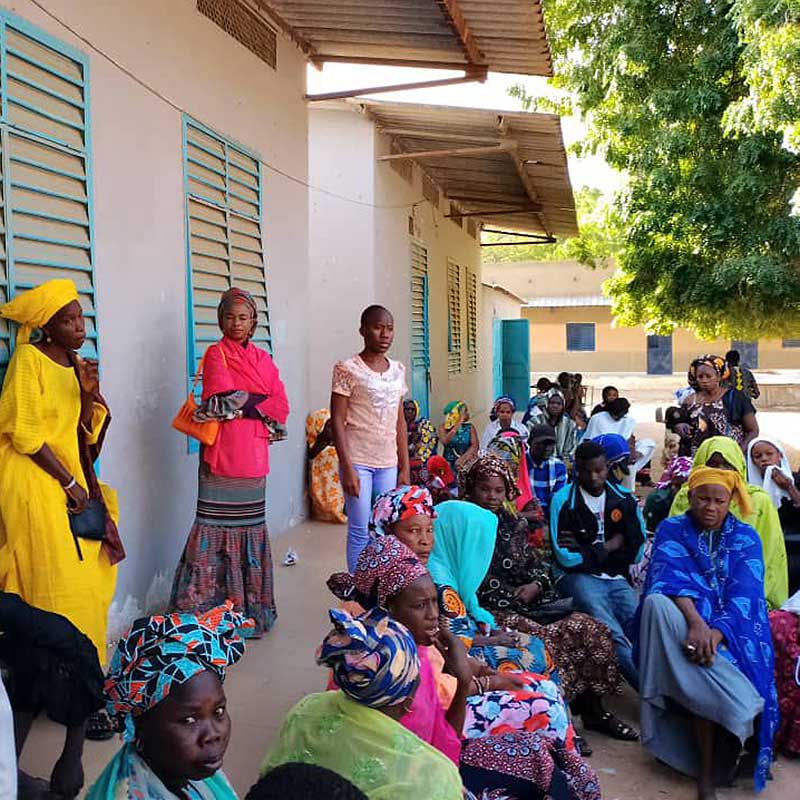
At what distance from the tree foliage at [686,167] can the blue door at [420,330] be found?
3.42 metres

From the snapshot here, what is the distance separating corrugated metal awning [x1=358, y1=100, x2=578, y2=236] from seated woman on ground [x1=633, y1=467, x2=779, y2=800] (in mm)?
5398

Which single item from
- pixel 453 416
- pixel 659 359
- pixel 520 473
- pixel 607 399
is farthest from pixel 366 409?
pixel 659 359

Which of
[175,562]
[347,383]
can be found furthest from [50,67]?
[175,562]

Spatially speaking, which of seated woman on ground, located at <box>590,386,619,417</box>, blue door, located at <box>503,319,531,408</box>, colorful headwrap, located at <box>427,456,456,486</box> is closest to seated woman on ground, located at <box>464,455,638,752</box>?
colorful headwrap, located at <box>427,456,456,486</box>

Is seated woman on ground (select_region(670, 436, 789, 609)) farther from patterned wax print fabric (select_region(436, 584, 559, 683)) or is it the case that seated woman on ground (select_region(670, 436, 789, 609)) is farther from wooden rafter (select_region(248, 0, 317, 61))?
wooden rafter (select_region(248, 0, 317, 61))

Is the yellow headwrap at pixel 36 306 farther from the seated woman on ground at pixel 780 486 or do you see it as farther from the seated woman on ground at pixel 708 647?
the seated woman on ground at pixel 780 486

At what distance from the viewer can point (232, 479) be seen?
491cm

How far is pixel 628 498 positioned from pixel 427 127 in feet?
19.6

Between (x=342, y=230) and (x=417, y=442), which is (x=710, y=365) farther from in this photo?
(x=342, y=230)

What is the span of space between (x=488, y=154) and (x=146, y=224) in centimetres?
634

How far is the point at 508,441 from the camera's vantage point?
20.6 feet

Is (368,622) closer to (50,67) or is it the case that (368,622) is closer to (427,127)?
(50,67)

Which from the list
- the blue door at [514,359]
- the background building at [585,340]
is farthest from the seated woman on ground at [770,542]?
the background building at [585,340]

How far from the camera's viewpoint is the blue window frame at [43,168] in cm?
396
